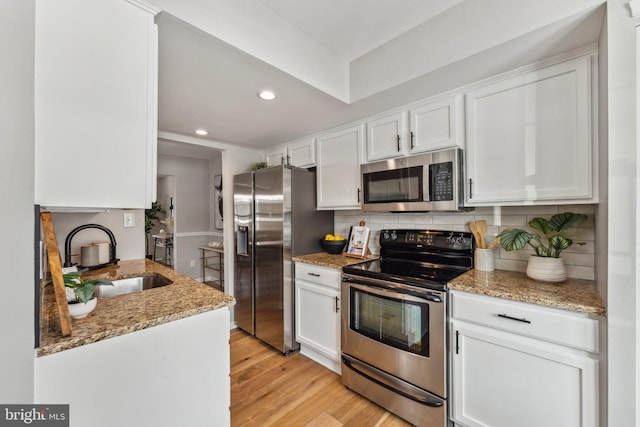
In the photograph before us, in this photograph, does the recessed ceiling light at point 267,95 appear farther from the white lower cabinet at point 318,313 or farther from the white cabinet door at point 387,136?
the white lower cabinet at point 318,313

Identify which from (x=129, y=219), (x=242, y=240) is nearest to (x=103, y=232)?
(x=129, y=219)

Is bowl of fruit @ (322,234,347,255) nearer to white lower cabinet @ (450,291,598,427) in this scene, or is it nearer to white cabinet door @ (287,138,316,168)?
white cabinet door @ (287,138,316,168)

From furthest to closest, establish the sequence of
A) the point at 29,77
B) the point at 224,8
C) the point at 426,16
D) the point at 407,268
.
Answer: the point at 407,268
the point at 426,16
the point at 224,8
the point at 29,77

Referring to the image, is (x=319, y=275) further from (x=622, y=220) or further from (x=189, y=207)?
(x=189, y=207)

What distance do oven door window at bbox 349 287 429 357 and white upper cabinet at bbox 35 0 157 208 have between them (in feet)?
4.84

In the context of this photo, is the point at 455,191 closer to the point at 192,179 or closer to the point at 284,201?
the point at 284,201

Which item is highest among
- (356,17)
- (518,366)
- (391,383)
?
(356,17)

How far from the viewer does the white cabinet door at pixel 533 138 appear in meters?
1.40

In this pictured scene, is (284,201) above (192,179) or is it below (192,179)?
below

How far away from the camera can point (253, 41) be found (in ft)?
4.67

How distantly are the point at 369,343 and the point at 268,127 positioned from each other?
2031mm

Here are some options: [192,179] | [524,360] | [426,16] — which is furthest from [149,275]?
[192,179]

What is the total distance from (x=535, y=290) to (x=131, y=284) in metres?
2.31

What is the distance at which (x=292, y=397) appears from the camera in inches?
77.2
